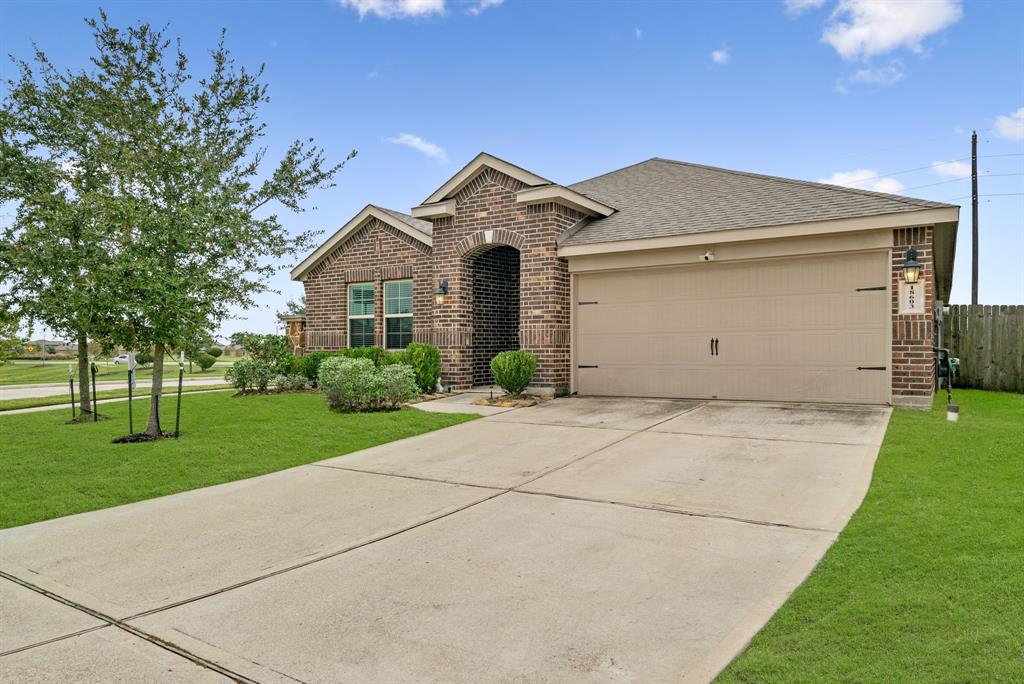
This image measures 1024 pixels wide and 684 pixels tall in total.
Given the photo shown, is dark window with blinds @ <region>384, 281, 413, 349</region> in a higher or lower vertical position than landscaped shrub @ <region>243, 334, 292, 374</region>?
higher

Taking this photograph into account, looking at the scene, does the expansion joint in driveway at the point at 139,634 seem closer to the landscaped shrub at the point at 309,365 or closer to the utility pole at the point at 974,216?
the landscaped shrub at the point at 309,365

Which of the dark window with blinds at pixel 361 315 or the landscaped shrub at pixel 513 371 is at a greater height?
the dark window with blinds at pixel 361 315

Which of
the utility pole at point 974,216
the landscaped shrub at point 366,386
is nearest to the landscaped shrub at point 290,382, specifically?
the landscaped shrub at point 366,386

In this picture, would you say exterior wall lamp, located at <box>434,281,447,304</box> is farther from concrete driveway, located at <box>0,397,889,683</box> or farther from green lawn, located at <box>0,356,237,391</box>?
green lawn, located at <box>0,356,237,391</box>

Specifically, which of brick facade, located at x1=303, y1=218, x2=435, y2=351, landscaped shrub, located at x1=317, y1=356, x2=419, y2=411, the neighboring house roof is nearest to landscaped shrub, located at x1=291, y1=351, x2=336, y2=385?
brick facade, located at x1=303, y1=218, x2=435, y2=351

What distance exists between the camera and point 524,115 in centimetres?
1638

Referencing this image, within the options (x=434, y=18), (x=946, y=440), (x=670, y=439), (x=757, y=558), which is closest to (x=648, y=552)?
(x=757, y=558)

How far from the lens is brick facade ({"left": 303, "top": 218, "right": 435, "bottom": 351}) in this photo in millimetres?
15289

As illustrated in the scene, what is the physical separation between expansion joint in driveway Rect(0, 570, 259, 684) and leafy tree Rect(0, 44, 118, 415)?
5601mm

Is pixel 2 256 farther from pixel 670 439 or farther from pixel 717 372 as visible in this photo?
pixel 717 372

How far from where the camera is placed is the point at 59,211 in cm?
1029

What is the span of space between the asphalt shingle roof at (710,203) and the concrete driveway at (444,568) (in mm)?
4684

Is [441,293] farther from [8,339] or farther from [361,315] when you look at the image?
[8,339]

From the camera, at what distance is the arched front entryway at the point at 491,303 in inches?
555
